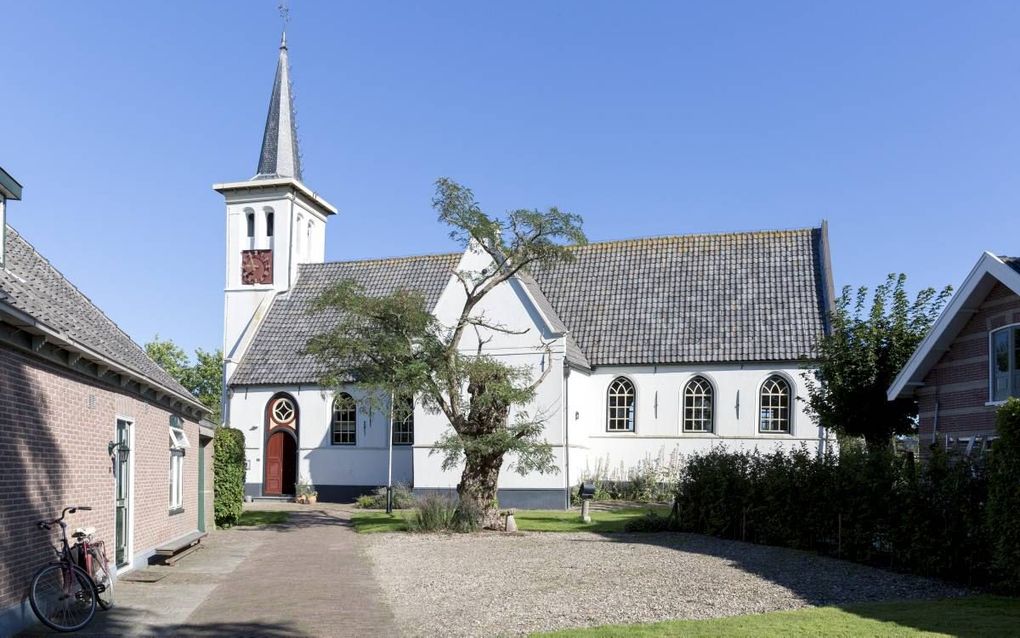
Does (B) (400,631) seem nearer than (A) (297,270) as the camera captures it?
Yes

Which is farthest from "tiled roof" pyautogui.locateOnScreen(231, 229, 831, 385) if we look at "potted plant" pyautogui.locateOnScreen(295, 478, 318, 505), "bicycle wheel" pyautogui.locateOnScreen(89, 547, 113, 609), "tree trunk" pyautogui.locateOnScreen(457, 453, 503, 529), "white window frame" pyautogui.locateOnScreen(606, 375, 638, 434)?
"bicycle wheel" pyautogui.locateOnScreen(89, 547, 113, 609)

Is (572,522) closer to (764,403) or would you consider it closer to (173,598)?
(764,403)

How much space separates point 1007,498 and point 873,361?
9084 millimetres

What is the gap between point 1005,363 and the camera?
57.1 feet

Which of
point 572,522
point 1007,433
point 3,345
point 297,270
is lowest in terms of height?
point 572,522

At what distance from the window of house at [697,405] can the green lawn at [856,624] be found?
20.1 meters

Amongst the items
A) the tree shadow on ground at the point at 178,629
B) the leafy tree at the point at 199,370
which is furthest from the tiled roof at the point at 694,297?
the leafy tree at the point at 199,370

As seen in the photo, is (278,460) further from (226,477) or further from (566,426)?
(566,426)

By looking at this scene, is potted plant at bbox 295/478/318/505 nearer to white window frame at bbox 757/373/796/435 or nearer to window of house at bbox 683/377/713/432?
window of house at bbox 683/377/713/432

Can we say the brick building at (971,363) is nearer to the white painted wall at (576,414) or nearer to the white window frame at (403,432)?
the white painted wall at (576,414)

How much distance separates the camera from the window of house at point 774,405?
31.6 meters

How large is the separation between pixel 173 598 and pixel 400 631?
448 cm

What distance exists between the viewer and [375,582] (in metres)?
Answer: 15.4

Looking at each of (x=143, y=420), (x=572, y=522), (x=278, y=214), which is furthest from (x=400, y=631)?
(x=278, y=214)
